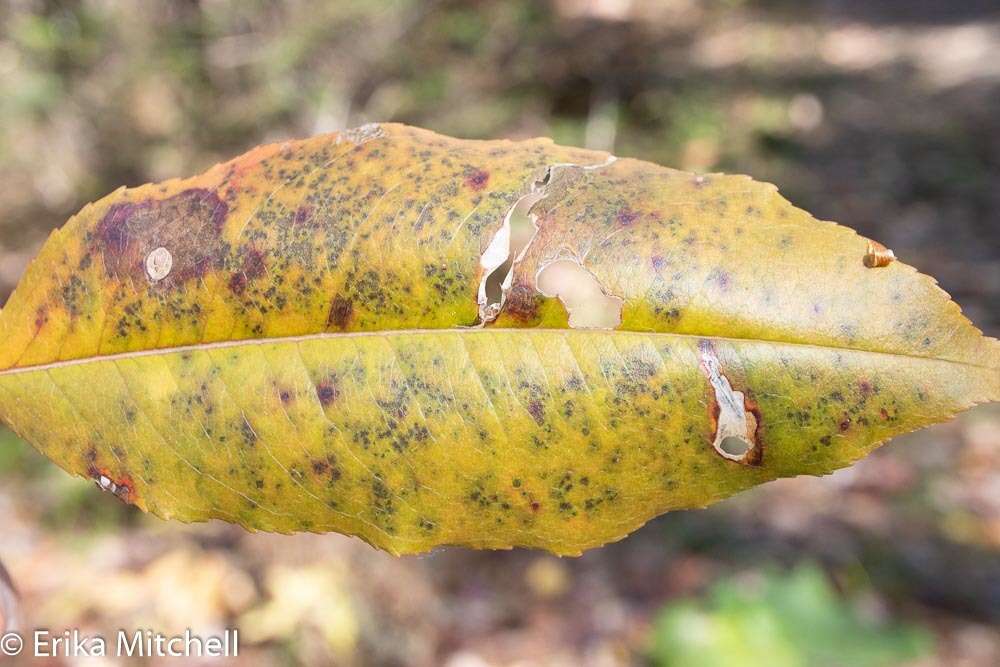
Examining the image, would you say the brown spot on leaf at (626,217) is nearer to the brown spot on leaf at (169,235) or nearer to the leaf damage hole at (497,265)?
the leaf damage hole at (497,265)

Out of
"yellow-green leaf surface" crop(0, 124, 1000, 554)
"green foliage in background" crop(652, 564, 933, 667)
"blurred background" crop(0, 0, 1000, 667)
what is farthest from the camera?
"blurred background" crop(0, 0, 1000, 667)

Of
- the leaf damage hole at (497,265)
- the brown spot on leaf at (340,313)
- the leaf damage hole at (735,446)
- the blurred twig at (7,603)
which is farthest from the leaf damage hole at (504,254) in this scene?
the blurred twig at (7,603)

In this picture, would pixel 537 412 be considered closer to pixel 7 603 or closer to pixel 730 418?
pixel 730 418

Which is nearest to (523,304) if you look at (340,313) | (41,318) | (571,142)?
(340,313)

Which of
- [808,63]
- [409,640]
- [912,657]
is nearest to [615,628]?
[409,640]

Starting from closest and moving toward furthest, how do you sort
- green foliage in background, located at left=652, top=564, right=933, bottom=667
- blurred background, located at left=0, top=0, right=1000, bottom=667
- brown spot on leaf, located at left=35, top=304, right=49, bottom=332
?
brown spot on leaf, located at left=35, top=304, right=49, bottom=332
green foliage in background, located at left=652, top=564, right=933, bottom=667
blurred background, located at left=0, top=0, right=1000, bottom=667

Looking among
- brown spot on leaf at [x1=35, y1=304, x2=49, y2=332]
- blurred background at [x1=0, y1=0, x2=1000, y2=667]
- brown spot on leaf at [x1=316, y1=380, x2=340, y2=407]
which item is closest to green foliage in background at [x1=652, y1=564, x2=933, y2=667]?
blurred background at [x1=0, y1=0, x2=1000, y2=667]

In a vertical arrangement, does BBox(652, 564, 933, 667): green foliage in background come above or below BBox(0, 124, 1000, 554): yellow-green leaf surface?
below

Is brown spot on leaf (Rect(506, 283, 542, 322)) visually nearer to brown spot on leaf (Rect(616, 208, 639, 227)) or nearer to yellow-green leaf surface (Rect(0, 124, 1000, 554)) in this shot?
yellow-green leaf surface (Rect(0, 124, 1000, 554))

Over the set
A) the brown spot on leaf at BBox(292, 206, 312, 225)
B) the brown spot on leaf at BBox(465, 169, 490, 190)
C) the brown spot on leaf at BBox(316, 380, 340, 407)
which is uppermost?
the brown spot on leaf at BBox(465, 169, 490, 190)
